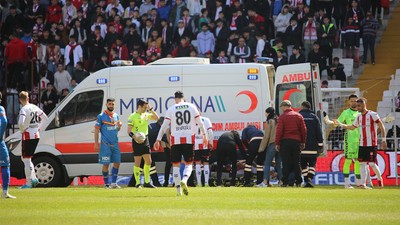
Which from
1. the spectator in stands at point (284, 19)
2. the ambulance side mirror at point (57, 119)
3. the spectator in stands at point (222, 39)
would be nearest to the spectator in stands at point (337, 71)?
the spectator in stands at point (284, 19)

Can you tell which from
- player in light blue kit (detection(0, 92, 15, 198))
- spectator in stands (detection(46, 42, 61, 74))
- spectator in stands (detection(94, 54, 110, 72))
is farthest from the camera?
spectator in stands (detection(46, 42, 61, 74))

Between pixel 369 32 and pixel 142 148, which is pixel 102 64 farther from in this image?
pixel 142 148

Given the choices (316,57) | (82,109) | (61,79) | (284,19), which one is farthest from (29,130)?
(284,19)

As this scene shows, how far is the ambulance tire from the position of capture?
98.1 feet

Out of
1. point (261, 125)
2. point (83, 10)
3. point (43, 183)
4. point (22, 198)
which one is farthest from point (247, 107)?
point (83, 10)

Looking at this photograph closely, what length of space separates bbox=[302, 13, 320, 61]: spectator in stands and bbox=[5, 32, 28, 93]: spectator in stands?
9328 mm

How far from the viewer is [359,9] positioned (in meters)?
37.3

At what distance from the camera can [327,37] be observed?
119 ft

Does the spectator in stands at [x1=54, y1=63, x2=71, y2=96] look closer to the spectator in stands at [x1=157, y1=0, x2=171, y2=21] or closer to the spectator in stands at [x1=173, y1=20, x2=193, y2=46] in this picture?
the spectator in stands at [x1=173, y1=20, x2=193, y2=46]

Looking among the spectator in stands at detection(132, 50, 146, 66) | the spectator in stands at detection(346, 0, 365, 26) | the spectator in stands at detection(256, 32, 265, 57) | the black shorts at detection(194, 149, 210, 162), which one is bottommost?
the black shorts at detection(194, 149, 210, 162)

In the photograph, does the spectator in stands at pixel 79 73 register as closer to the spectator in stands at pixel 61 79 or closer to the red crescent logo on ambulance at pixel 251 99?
the spectator in stands at pixel 61 79

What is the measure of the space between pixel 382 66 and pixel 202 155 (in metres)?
10.5

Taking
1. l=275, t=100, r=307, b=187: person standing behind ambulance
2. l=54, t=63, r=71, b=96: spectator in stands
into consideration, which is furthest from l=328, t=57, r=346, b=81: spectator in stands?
l=275, t=100, r=307, b=187: person standing behind ambulance

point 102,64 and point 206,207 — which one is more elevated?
point 102,64
